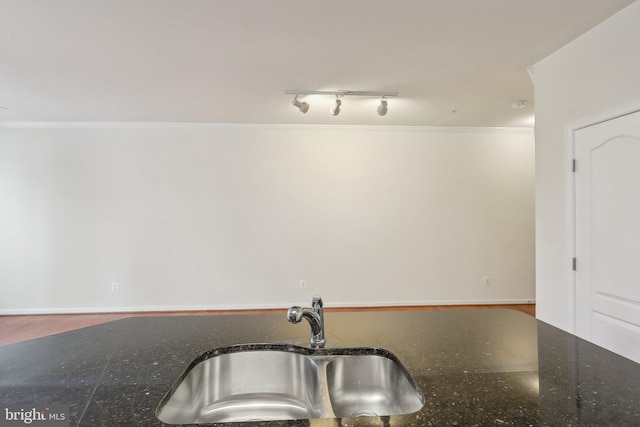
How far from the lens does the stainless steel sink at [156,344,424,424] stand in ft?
3.29

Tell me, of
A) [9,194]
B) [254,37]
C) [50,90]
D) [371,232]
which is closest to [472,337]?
[254,37]

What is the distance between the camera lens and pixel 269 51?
2.43 meters

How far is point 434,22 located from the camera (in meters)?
2.08

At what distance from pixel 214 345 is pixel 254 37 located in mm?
2083

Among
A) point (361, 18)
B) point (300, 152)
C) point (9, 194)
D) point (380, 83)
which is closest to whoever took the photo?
point (361, 18)

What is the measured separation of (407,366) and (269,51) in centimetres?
238

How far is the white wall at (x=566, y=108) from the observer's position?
1.93 metres

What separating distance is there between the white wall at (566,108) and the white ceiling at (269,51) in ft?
0.43

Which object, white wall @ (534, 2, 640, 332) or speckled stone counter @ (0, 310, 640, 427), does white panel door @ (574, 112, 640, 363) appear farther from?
speckled stone counter @ (0, 310, 640, 427)

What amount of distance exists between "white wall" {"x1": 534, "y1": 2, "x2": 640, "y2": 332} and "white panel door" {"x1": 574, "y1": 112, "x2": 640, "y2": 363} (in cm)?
8

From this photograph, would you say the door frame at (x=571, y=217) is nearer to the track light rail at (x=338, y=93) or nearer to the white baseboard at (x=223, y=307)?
the track light rail at (x=338, y=93)

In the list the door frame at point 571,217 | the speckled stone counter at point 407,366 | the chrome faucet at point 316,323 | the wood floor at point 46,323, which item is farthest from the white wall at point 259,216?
the chrome faucet at point 316,323

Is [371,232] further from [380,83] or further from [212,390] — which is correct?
[212,390]

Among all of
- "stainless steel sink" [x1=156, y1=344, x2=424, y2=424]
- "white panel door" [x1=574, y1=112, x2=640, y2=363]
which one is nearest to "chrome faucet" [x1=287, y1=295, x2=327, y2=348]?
"stainless steel sink" [x1=156, y1=344, x2=424, y2=424]
